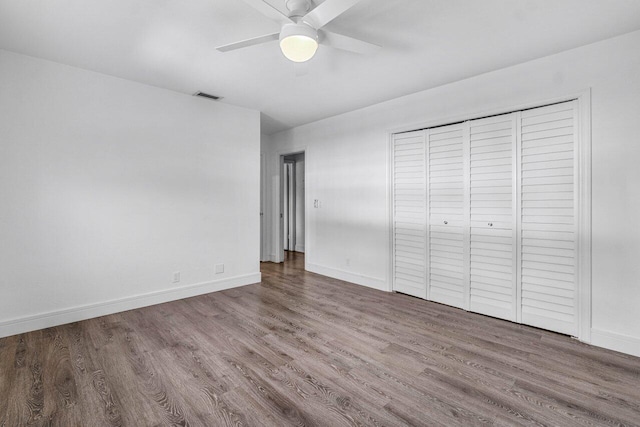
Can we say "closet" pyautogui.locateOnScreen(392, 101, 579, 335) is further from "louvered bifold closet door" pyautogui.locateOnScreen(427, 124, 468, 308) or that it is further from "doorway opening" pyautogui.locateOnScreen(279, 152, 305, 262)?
"doorway opening" pyautogui.locateOnScreen(279, 152, 305, 262)

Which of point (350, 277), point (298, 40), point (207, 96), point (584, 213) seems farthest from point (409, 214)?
point (207, 96)

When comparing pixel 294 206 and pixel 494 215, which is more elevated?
pixel 294 206

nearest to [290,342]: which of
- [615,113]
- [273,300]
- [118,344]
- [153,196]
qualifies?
[273,300]

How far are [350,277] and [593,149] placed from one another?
10.1ft

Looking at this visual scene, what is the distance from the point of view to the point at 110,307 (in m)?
3.25

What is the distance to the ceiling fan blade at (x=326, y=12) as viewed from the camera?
5.57 feet

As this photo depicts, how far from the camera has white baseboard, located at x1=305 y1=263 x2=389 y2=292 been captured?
4.14 metres

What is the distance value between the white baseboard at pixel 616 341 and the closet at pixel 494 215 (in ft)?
0.49

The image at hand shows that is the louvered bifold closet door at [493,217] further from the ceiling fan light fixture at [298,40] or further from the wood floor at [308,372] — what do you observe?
the ceiling fan light fixture at [298,40]

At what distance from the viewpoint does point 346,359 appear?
7.66 ft

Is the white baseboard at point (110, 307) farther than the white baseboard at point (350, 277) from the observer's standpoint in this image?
No

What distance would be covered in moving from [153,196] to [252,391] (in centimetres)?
258

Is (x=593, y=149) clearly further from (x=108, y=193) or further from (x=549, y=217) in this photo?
(x=108, y=193)

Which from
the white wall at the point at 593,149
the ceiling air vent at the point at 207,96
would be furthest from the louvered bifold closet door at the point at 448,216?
the ceiling air vent at the point at 207,96
